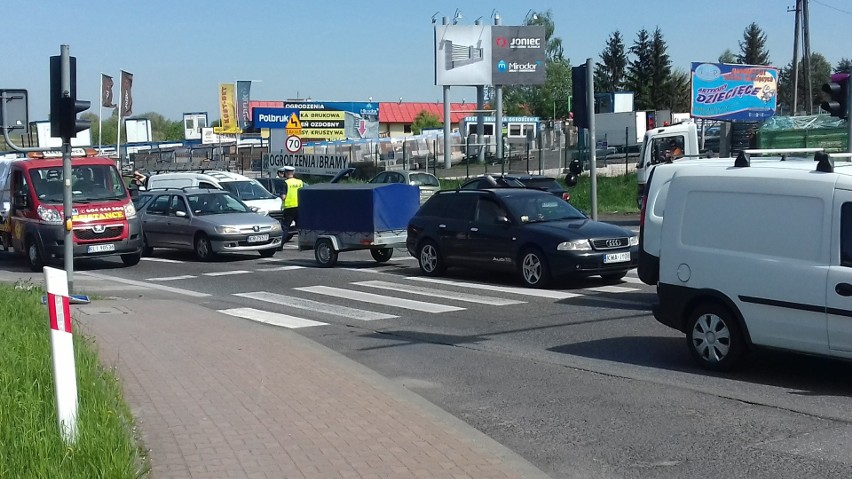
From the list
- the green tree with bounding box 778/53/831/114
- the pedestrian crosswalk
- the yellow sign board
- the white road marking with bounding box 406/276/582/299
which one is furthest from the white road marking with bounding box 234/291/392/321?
the green tree with bounding box 778/53/831/114

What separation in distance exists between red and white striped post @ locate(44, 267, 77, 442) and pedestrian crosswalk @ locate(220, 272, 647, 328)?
297 inches

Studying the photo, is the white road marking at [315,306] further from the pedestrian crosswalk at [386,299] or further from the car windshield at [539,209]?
the car windshield at [539,209]

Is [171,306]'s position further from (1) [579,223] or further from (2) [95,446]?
(2) [95,446]

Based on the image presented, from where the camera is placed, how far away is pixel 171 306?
48.9ft

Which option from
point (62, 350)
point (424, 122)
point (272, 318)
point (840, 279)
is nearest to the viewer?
point (62, 350)

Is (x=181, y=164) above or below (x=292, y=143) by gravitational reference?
below

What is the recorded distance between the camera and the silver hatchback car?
2242 centimetres

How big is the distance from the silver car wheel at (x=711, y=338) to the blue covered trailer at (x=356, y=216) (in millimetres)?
10459

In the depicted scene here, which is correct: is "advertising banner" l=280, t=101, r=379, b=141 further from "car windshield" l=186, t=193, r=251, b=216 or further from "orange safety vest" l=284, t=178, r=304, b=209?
"car windshield" l=186, t=193, r=251, b=216

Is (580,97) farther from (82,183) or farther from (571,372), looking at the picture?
(82,183)

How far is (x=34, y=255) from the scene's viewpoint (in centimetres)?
2134

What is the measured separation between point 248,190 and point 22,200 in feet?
30.4

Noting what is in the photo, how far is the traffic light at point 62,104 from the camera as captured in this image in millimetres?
14352

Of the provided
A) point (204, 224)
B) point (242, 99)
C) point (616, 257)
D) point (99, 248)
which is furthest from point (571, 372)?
point (242, 99)
